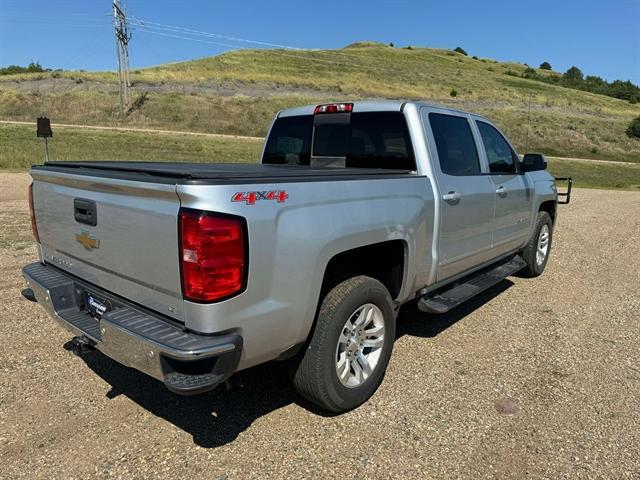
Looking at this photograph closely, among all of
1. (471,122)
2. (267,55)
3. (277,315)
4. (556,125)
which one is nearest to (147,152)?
(471,122)

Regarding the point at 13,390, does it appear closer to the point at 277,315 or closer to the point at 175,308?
the point at 175,308

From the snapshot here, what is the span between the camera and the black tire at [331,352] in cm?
293

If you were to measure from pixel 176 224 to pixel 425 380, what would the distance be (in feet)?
7.36

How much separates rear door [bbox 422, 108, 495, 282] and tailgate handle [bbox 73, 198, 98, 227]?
2.37 metres

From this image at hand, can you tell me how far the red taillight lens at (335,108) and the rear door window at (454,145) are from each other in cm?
70

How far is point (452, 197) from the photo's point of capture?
12.9ft

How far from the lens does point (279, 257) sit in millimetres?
2533

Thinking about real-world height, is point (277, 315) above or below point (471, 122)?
below

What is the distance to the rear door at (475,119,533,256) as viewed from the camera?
191 inches

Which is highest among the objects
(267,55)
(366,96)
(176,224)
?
(267,55)

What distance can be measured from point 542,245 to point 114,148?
22986 millimetres

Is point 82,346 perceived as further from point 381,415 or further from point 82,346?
point 381,415

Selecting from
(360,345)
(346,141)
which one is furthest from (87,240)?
(346,141)

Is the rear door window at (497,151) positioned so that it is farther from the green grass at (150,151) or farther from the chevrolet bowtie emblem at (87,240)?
the green grass at (150,151)
